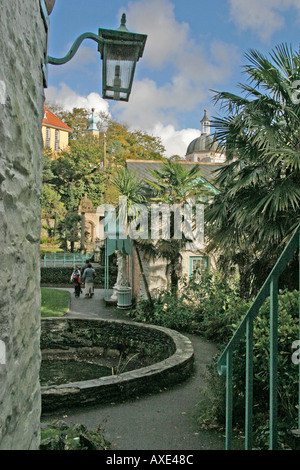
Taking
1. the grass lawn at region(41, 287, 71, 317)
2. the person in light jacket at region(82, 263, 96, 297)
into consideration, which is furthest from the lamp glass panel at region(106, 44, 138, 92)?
the person in light jacket at region(82, 263, 96, 297)

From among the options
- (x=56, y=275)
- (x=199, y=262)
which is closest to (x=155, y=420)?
(x=199, y=262)

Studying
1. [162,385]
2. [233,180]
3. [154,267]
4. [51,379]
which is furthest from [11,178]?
[154,267]

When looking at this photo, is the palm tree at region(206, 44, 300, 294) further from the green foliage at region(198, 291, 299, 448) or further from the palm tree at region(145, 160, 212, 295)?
the palm tree at region(145, 160, 212, 295)

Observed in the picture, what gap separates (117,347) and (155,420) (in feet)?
16.9

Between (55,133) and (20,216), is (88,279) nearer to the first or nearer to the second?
(20,216)

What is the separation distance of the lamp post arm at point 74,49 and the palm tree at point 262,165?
411 cm

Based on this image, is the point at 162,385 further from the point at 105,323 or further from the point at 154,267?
the point at 154,267

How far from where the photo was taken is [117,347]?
10.8 meters

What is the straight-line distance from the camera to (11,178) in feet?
6.45

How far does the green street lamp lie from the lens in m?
3.94

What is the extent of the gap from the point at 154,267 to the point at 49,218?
79.4 feet

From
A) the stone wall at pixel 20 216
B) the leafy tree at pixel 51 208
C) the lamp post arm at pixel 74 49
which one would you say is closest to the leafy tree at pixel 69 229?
the leafy tree at pixel 51 208

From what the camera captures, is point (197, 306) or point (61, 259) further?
point (61, 259)

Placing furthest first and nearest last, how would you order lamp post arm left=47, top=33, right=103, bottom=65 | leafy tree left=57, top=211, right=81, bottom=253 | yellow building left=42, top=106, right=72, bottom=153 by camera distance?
yellow building left=42, top=106, right=72, bottom=153 → leafy tree left=57, top=211, right=81, bottom=253 → lamp post arm left=47, top=33, right=103, bottom=65
